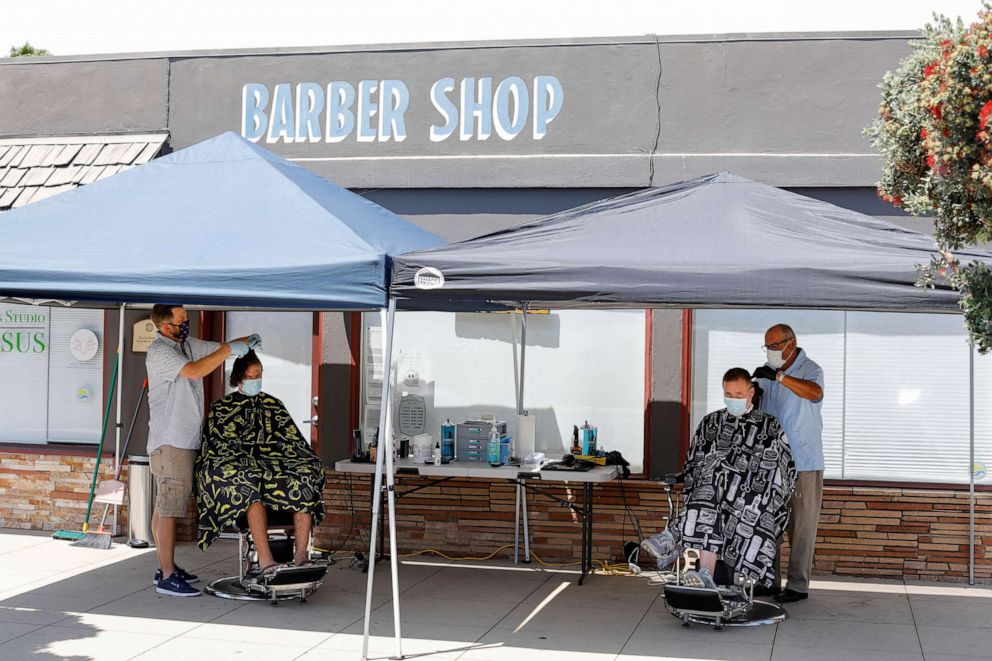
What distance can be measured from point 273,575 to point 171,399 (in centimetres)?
124

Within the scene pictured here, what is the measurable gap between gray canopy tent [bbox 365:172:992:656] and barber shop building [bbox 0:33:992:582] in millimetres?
1971

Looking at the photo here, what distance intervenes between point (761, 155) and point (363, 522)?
386 cm

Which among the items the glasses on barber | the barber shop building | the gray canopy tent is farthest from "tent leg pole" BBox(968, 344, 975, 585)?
the gray canopy tent

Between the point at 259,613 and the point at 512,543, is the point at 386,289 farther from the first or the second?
the point at 512,543

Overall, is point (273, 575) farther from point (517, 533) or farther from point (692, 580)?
point (692, 580)

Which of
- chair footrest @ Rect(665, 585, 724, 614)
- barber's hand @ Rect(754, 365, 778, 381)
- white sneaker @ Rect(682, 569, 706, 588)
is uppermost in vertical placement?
barber's hand @ Rect(754, 365, 778, 381)

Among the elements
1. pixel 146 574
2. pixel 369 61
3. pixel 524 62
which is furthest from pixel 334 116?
pixel 146 574

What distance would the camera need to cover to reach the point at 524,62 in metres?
8.73

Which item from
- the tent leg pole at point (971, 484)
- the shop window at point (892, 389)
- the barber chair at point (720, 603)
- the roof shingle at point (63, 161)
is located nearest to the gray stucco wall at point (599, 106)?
the roof shingle at point (63, 161)

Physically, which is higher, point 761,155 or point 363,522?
point 761,155

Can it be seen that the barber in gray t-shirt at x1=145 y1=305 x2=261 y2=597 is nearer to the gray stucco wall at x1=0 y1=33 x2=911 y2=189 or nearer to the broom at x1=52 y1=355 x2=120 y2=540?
the broom at x1=52 y1=355 x2=120 y2=540

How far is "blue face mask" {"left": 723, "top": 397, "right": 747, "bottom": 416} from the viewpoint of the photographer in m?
6.85

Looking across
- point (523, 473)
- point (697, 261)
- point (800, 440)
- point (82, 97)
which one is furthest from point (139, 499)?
point (697, 261)

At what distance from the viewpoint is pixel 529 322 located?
8.73 meters
